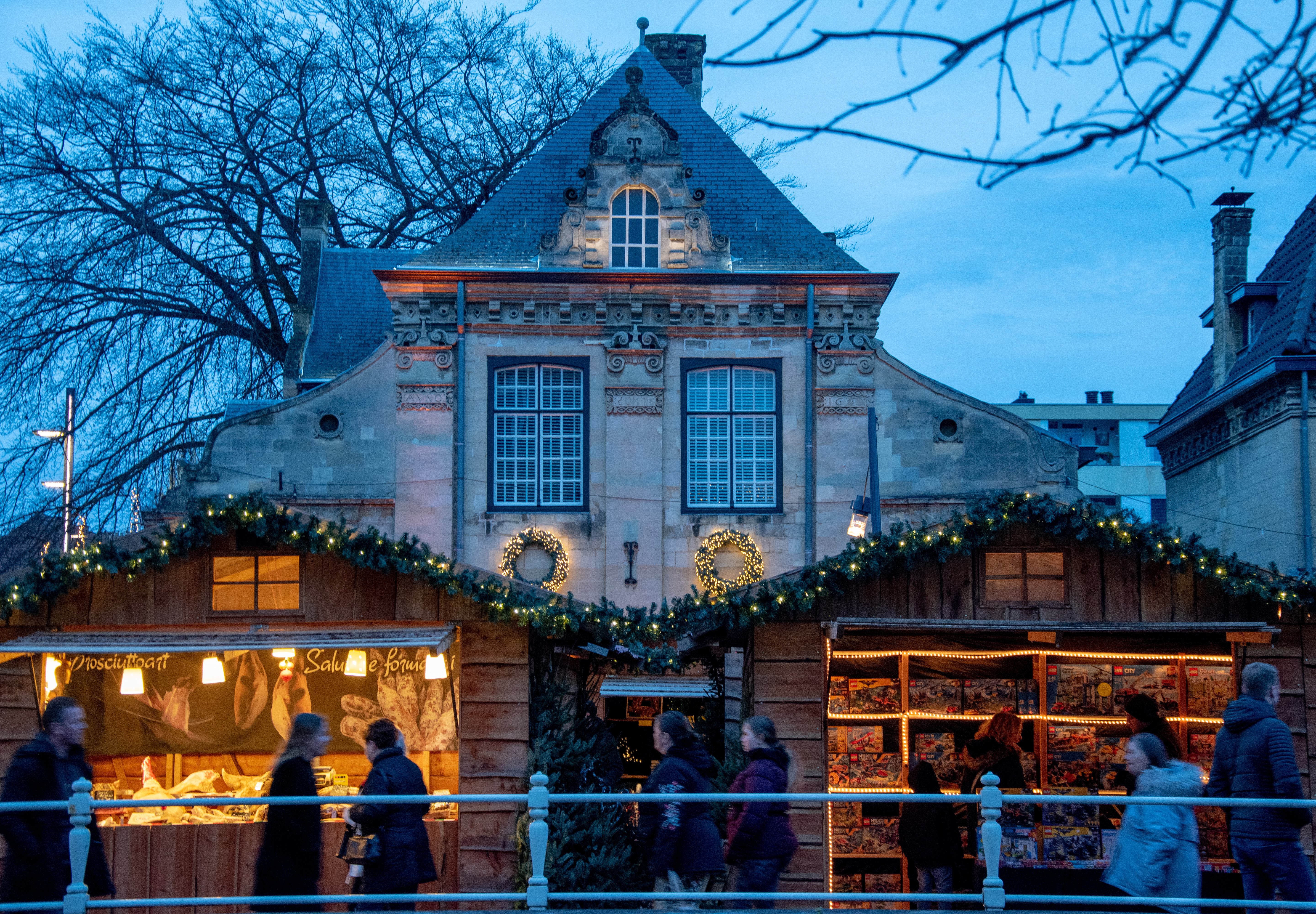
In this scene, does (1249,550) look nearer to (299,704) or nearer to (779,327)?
(779,327)

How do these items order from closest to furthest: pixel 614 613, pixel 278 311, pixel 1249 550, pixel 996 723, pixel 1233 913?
pixel 1233 913, pixel 614 613, pixel 996 723, pixel 1249 550, pixel 278 311

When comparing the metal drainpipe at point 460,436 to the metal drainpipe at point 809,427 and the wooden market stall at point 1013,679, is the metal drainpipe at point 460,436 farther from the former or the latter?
the wooden market stall at point 1013,679

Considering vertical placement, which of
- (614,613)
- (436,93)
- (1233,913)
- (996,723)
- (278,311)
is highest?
(436,93)

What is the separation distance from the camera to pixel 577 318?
2191 centimetres

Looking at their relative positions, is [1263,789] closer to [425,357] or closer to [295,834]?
[295,834]

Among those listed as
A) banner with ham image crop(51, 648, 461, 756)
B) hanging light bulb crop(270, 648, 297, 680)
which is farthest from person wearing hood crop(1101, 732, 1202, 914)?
hanging light bulb crop(270, 648, 297, 680)

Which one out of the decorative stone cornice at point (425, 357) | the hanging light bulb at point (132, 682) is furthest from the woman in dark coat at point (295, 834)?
the decorative stone cornice at point (425, 357)

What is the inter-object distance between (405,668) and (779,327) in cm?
1109

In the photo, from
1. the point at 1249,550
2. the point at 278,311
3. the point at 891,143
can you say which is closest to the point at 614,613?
the point at 891,143

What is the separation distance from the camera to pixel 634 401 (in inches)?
859

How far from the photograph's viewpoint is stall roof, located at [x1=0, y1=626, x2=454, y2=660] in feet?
35.9

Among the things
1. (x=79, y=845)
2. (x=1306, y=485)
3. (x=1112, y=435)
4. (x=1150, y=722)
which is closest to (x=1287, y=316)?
(x=1306, y=485)

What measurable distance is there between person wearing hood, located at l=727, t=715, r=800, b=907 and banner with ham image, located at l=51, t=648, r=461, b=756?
16.5 ft

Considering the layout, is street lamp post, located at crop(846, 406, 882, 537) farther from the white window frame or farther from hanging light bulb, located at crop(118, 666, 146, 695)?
hanging light bulb, located at crop(118, 666, 146, 695)
